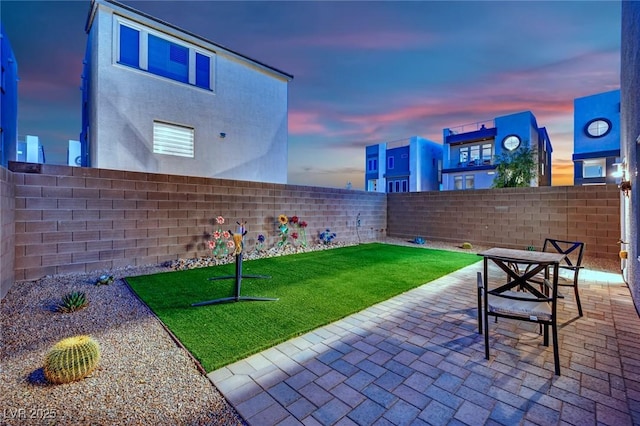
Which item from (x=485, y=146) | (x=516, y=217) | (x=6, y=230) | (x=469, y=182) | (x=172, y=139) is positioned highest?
(x=485, y=146)

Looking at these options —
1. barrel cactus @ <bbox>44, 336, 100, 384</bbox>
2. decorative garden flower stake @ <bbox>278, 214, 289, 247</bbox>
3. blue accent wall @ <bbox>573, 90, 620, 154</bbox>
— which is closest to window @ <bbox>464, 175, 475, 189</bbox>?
blue accent wall @ <bbox>573, 90, 620, 154</bbox>

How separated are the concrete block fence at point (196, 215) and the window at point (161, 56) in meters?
4.04

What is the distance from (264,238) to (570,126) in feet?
58.4

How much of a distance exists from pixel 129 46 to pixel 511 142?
19272mm

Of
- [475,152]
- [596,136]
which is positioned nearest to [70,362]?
[596,136]

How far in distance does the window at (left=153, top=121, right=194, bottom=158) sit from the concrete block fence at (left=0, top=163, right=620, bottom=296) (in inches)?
101

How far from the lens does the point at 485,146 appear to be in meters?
18.5

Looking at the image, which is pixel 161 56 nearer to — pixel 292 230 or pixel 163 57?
pixel 163 57

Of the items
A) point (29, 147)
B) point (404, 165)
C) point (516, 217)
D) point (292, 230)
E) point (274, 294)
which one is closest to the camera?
point (274, 294)

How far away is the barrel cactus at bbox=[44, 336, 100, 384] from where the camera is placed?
1809 mm

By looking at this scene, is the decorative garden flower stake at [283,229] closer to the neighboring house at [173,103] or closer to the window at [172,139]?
the neighboring house at [173,103]

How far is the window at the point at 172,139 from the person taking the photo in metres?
7.30

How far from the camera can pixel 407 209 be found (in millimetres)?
10172

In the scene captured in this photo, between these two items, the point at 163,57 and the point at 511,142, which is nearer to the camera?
the point at 163,57
